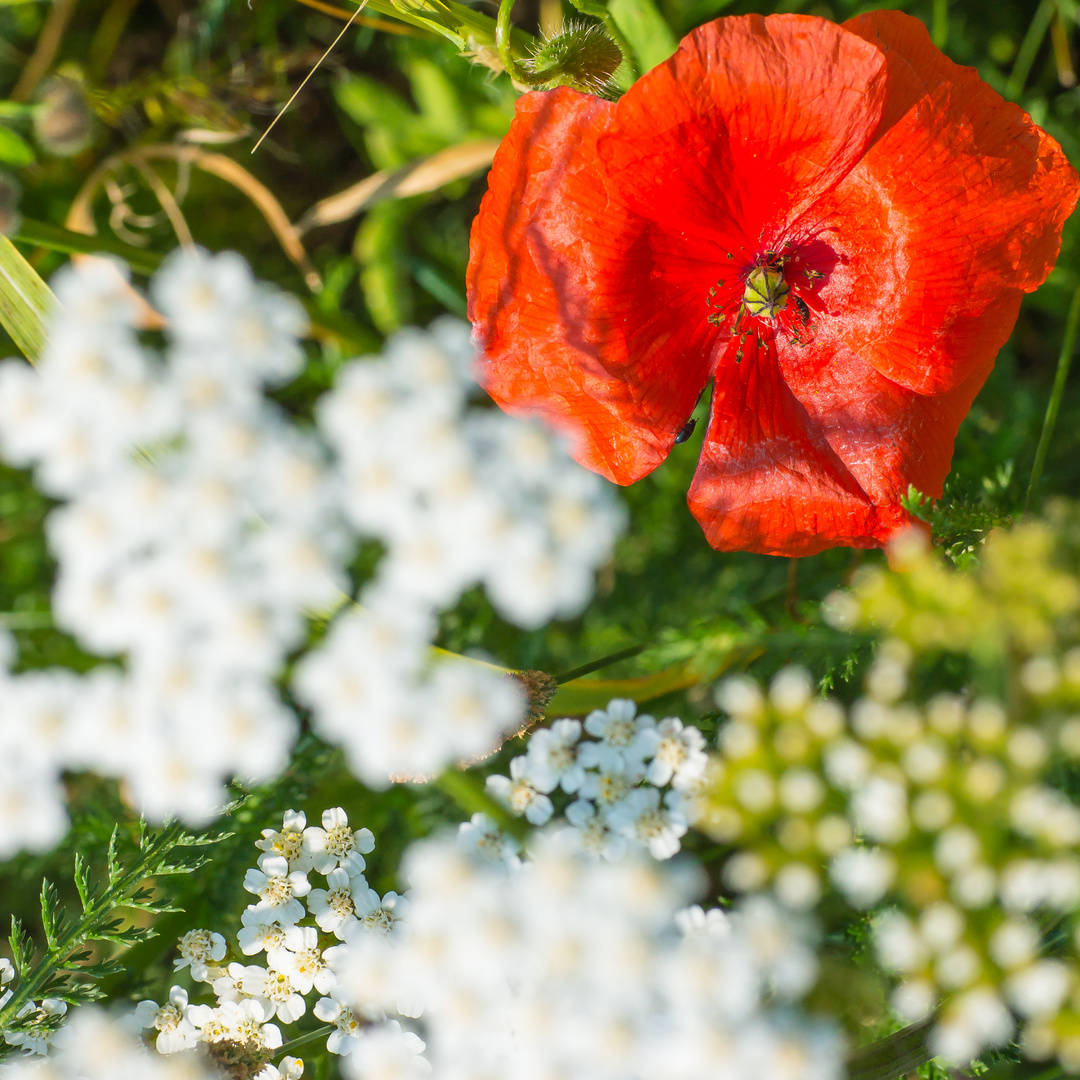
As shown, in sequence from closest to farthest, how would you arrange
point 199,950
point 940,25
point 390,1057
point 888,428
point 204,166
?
point 390,1057
point 199,950
point 888,428
point 940,25
point 204,166

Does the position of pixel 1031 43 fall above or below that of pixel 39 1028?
above

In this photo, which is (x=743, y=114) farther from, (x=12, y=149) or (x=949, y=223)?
(x=12, y=149)

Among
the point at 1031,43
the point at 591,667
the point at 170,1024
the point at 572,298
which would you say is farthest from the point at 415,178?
the point at 170,1024

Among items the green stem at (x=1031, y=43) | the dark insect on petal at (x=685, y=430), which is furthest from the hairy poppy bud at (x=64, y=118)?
the green stem at (x=1031, y=43)

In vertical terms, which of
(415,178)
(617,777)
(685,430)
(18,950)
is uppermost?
(415,178)

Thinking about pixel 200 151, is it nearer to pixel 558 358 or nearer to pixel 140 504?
pixel 558 358

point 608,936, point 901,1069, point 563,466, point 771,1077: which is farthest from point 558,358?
point 901,1069

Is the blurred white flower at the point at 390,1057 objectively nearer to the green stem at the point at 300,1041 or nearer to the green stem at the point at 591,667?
the green stem at the point at 300,1041
